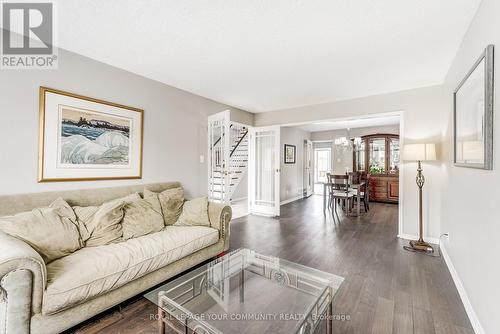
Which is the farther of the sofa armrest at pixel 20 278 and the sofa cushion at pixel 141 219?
the sofa cushion at pixel 141 219

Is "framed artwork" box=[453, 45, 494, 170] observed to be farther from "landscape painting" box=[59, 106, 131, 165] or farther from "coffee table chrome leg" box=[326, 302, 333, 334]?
"landscape painting" box=[59, 106, 131, 165]

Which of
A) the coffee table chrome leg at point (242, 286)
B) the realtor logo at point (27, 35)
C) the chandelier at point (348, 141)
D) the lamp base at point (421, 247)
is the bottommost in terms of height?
the lamp base at point (421, 247)

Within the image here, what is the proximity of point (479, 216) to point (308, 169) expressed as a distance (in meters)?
6.33

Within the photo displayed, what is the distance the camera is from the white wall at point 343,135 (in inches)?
265

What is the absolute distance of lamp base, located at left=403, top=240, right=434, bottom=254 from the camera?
292 cm

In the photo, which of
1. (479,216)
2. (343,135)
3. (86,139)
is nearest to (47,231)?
(86,139)

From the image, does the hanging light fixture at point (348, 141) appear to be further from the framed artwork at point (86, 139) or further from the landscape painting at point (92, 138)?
the landscape painting at point (92, 138)

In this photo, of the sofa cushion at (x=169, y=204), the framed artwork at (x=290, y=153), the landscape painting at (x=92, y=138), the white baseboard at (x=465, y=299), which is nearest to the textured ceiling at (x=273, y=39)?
the landscape painting at (x=92, y=138)

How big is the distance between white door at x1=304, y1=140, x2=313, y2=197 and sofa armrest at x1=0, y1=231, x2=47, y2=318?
23.1 feet

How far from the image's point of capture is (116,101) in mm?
2729

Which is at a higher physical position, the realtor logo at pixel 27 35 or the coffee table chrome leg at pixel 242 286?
the realtor logo at pixel 27 35

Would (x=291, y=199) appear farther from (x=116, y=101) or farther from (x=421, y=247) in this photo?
(x=116, y=101)

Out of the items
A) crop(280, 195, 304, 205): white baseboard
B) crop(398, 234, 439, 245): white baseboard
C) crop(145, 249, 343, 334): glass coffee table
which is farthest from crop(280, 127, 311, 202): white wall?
crop(145, 249, 343, 334): glass coffee table

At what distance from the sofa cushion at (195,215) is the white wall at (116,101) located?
781 millimetres
